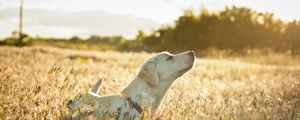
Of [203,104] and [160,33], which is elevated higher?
[203,104]

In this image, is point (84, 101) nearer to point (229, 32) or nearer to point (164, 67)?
point (164, 67)

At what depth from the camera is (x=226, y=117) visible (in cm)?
802

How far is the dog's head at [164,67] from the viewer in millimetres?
8172

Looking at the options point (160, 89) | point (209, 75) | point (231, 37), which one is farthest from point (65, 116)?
point (231, 37)

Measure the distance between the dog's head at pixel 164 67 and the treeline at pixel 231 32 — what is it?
40828 millimetres

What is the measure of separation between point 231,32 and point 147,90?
42746mm

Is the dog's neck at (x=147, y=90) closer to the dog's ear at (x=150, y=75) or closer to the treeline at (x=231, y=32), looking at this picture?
the dog's ear at (x=150, y=75)

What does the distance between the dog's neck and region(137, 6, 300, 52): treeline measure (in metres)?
41.1

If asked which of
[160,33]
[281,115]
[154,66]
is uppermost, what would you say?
[154,66]

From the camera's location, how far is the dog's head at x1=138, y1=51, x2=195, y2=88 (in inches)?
322

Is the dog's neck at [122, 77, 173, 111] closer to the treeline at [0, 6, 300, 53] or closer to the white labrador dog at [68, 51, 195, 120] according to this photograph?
the white labrador dog at [68, 51, 195, 120]

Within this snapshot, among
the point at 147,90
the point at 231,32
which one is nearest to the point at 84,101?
the point at 147,90

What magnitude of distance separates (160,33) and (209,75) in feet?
112

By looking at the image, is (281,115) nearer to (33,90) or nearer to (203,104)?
(203,104)
